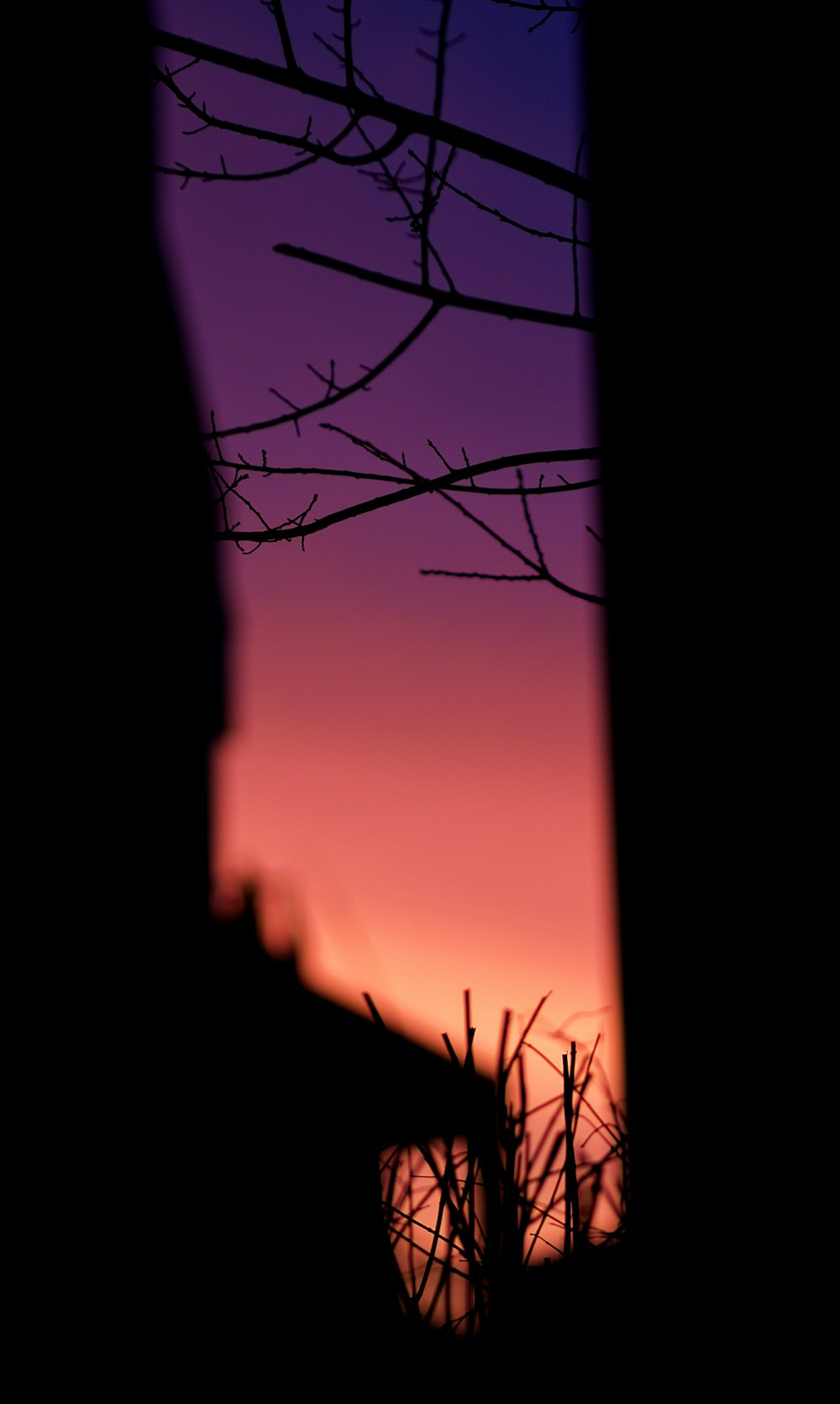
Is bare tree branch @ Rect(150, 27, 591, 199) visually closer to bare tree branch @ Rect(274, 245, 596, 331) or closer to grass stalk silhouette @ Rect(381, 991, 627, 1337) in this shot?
bare tree branch @ Rect(274, 245, 596, 331)

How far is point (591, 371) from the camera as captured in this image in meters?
7.45

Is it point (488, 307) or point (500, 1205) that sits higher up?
point (488, 307)

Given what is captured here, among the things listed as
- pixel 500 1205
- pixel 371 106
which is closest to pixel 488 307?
pixel 371 106

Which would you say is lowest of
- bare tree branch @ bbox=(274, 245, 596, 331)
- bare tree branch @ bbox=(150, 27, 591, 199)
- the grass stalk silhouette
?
the grass stalk silhouette

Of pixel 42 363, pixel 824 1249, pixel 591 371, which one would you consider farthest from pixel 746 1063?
pixel 42 363

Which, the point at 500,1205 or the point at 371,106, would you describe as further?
the point at 371,106

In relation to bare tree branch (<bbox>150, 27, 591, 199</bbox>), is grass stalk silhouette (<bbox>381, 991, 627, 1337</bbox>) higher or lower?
lower

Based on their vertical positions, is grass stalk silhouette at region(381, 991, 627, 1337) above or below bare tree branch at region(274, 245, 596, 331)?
below

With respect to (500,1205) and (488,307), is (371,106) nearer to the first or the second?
(488,307)

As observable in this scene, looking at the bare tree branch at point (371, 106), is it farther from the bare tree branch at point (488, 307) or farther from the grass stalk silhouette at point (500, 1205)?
the grass stalk silhouette at point (500, 1205)

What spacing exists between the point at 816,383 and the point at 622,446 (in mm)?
440

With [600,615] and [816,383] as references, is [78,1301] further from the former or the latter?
[600,615]

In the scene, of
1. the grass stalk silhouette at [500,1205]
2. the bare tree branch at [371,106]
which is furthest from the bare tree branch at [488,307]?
the grass stalk silhouette at [500,1205]

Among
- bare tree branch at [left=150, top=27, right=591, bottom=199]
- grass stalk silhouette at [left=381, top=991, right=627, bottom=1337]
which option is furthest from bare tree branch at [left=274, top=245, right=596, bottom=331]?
grass stalk silhouette at [left=381, top=991, right=627, bottom=1337]
